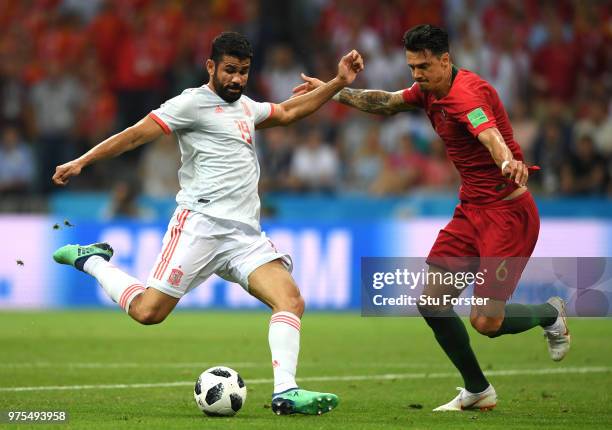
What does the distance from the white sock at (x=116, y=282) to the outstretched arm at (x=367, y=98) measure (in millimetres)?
1838

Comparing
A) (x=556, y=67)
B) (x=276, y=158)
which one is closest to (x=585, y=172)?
(x=556, y=67)

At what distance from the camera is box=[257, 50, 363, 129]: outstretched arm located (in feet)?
27.8

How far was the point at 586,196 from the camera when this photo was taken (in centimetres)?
1758

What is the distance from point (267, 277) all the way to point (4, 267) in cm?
969

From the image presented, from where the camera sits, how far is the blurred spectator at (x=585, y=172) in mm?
17672

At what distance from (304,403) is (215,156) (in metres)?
1.79

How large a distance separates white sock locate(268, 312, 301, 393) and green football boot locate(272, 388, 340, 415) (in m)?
0.07

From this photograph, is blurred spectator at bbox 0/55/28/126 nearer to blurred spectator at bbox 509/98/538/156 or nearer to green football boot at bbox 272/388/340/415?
blurred spectator at bbox 509/98/538/156

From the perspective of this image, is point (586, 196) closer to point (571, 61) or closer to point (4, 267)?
point (571, 61)

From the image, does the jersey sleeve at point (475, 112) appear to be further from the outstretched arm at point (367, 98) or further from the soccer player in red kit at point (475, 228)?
the outstretched arm at point (367, 98)

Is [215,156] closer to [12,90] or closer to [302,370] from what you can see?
[302,370]

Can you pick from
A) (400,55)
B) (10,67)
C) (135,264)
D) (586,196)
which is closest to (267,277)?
(135,264)

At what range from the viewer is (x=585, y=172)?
17828 mm

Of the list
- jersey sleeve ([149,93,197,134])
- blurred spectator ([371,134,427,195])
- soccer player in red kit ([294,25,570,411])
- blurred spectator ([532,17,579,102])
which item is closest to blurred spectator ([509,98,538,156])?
blurred spectator ([532,17,579,102])
